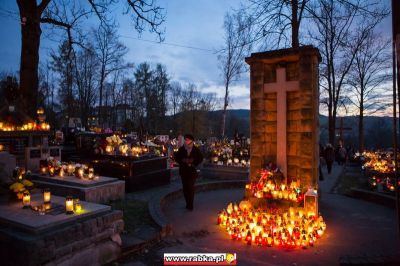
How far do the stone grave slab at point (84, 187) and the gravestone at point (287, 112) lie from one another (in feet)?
13.9

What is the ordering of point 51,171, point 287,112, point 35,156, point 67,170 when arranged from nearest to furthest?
point 287,112, point 51,171, point 67,170, point 35,156

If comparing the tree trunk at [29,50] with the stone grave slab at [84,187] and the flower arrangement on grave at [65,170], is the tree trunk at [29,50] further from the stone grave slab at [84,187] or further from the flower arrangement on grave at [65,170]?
the stone grave slab at [84,187]

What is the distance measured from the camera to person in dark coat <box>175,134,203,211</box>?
29.0 feet

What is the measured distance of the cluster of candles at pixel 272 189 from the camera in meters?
7.86

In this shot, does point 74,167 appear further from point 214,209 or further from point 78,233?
point 78,233

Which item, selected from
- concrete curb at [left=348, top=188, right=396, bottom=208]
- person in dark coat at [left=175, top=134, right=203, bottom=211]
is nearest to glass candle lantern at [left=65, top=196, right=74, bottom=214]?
person in dark coat at [left=175, top=134, right=203, bottom=211]

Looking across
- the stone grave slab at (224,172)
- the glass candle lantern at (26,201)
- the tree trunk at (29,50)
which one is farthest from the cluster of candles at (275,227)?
the tree trunk at (29,50)

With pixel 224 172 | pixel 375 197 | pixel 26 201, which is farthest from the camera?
pixel 224 172

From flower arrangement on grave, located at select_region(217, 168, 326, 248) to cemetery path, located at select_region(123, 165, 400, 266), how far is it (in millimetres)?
198

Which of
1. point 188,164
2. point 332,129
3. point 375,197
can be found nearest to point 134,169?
point 188,164

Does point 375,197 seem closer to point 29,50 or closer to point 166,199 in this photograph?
point 166,199

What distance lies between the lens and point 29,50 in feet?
44.0

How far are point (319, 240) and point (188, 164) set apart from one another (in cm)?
389

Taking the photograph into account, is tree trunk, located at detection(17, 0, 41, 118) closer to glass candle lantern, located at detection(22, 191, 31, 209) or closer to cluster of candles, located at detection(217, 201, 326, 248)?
glass candle lantern, located at detection(22, 191, 31, 209)
